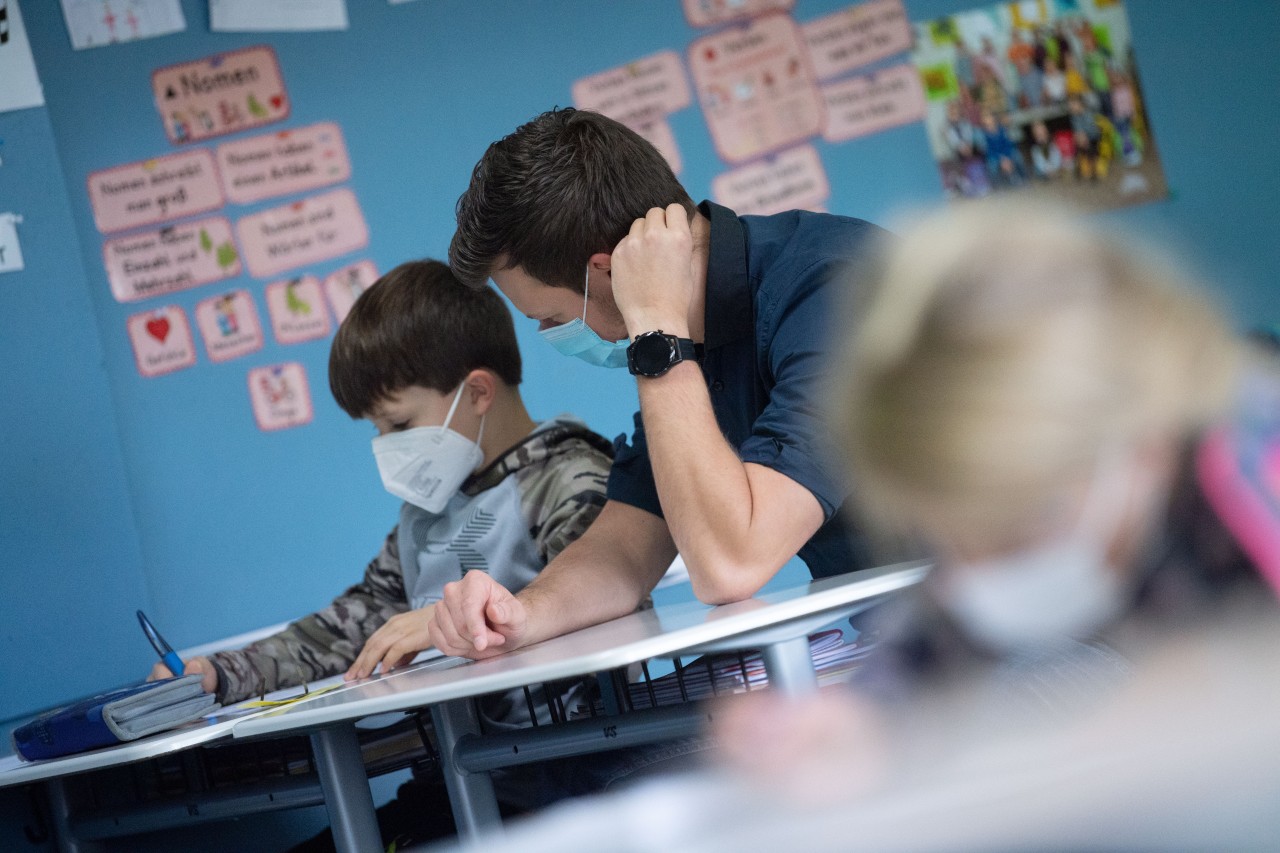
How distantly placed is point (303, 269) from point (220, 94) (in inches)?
15.5

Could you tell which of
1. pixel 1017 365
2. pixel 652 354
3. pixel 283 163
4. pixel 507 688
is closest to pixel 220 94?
pixel 283 163

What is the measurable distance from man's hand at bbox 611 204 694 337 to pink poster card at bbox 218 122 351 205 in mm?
1257

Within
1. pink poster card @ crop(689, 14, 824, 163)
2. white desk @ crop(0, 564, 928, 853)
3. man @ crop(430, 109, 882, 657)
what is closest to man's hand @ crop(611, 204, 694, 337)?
man @ crop(430, 109, 882, 657)

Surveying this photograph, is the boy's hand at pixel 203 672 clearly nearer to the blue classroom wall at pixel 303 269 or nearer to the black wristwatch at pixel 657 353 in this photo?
the blue classroom wall at pixel 303 269

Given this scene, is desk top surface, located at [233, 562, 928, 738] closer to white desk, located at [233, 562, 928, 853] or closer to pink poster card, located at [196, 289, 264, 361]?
white desk, located at [233, 562, 928, 853]

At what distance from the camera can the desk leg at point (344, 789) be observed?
137cm

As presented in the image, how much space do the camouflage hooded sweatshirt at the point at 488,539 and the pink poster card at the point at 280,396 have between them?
563 millimetres

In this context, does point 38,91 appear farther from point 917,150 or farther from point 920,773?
point 920,773

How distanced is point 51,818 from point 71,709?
0.56 m

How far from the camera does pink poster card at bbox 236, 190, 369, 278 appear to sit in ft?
8.25

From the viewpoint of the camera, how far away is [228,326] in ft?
8.16

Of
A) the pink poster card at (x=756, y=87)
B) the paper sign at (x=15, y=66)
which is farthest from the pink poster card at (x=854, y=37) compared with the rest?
the paper sign at (x=15, y=66)

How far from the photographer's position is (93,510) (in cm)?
232

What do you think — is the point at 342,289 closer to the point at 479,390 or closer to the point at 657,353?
the point at 479,390
